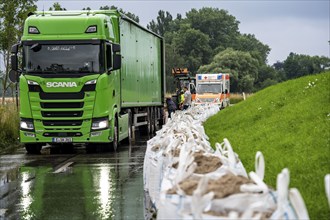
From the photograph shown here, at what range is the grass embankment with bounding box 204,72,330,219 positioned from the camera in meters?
8.76

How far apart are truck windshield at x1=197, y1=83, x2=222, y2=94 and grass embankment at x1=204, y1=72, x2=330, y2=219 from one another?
110ft

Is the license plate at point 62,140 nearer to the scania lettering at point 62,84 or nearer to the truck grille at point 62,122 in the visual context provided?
the truck grille at point 62,122

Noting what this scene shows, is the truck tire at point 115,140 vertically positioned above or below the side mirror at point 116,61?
below

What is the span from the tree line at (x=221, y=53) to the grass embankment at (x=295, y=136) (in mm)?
71320

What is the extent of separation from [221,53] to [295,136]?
110 metres

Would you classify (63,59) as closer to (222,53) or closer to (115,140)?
(115,140)

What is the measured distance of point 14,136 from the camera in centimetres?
2472

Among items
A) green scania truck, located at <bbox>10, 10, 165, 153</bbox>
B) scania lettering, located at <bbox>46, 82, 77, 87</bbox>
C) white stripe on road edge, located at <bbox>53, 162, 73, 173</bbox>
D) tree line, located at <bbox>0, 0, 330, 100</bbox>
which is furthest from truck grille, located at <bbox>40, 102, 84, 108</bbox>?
tree line, located at <bbox>0, 0, 330, 100</bbox>

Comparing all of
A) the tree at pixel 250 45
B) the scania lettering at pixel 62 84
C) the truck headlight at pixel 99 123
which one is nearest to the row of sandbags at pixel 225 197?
the scania lettering at pixel 62 84

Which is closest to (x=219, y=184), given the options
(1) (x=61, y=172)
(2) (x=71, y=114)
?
(1) (x=61, y=172)

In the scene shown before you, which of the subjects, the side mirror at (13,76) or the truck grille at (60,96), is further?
the side mirror at (13,76)

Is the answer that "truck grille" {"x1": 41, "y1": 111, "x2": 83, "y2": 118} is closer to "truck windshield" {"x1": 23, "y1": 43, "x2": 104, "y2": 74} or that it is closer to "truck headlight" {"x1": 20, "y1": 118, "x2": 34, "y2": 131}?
"truck headlight" {"x1": 20, "y1": 118, "x2": 34, "y2": 131}

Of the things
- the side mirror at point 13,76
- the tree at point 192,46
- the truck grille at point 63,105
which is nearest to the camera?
the truck grille at point 63,105

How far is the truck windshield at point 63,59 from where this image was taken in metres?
19.5
